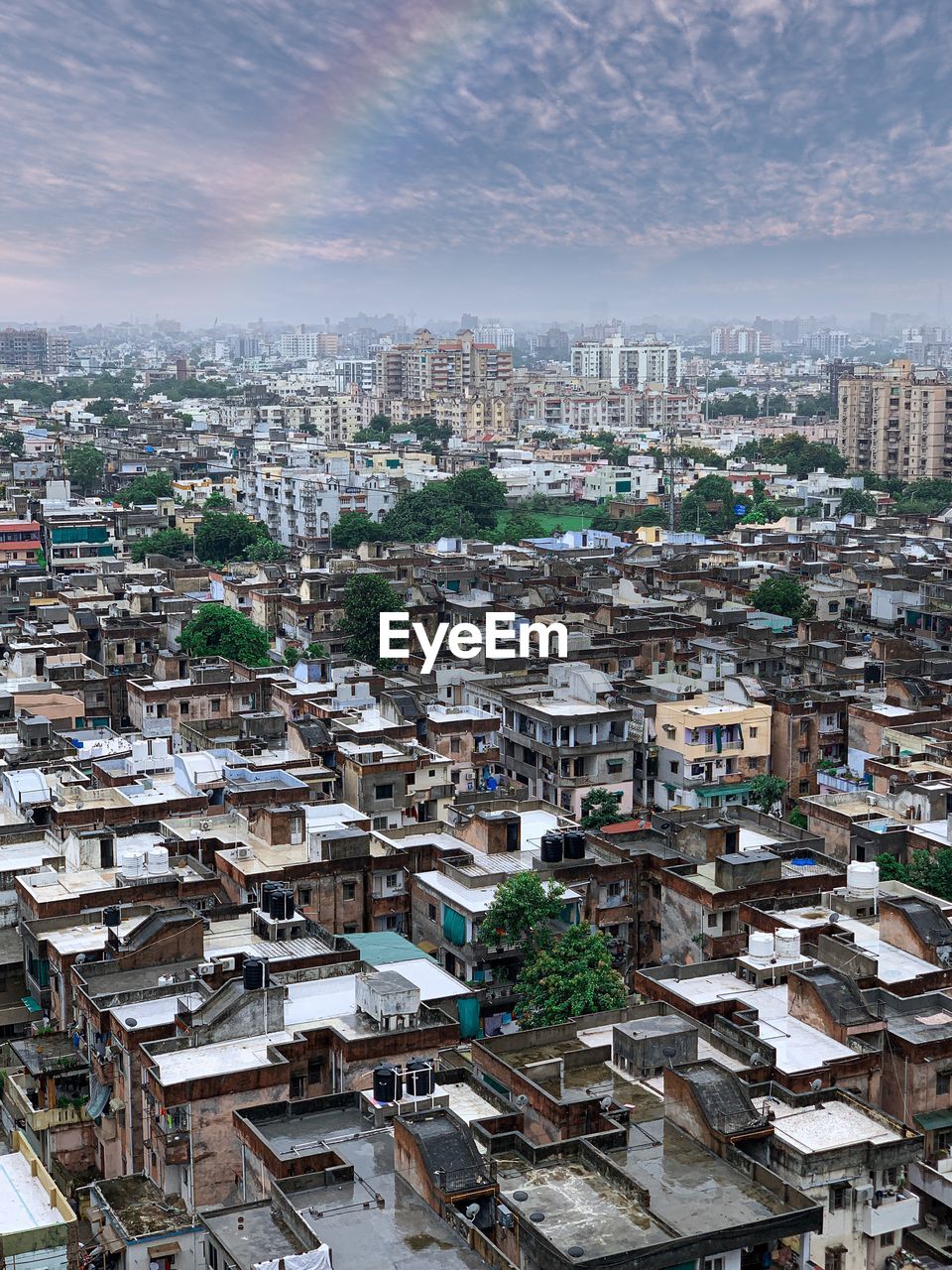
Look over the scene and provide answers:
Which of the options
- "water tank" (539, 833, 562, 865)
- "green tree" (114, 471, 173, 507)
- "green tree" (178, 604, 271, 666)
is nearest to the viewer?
"water tank" (539, 833, 562, 865)

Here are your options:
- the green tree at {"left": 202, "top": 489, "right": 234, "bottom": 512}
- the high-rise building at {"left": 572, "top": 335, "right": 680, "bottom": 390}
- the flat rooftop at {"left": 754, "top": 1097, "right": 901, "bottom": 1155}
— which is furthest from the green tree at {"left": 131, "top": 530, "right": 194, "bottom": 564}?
the high-rise building at {"left": 572, "top": 335, "right": 680, "bottom": 390}

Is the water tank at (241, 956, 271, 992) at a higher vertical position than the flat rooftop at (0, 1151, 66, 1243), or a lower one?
higher

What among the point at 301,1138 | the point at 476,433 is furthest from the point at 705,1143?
the point at 476,433

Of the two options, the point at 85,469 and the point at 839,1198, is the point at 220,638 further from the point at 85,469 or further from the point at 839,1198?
the point at 85,469

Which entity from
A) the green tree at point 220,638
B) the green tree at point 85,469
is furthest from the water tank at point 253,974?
the green tree at point 85,469

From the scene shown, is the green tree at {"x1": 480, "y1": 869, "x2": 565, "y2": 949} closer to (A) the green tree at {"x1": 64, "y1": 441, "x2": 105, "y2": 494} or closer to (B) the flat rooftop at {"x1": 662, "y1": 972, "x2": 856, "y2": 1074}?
(B) the flat rooftop at {"x1": 662, "y1": 972, "x2": 856, "y2": 1074}
